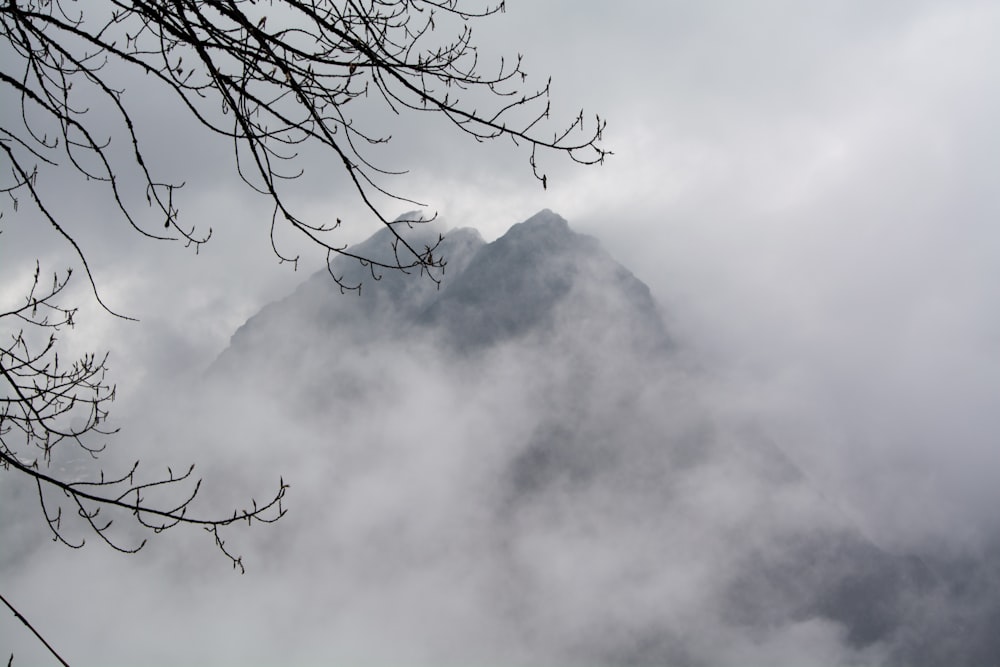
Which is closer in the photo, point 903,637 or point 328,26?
point 328,26

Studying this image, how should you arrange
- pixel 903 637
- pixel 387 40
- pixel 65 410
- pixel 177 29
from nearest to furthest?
pixel 177 29 → pixel 387 40 → pixel 65 410 → pixel 903 637

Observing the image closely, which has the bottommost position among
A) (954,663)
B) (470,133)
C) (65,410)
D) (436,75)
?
(65,410)

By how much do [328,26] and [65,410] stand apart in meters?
2.87

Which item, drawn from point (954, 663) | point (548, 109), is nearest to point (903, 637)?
point (954, 663)

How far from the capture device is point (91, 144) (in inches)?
153

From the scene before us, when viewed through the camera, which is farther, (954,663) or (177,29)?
(954,663)

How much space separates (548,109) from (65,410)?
348cm

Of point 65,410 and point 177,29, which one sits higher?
point 177,29

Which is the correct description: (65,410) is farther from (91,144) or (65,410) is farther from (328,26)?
(328,26)

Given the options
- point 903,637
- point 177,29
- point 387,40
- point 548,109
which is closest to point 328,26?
point 387,40

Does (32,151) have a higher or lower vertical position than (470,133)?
lower

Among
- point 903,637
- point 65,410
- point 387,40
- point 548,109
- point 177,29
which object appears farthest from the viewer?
point 903,637

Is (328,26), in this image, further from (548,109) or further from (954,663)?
(954,663)

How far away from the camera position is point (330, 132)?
3895 millimetres
